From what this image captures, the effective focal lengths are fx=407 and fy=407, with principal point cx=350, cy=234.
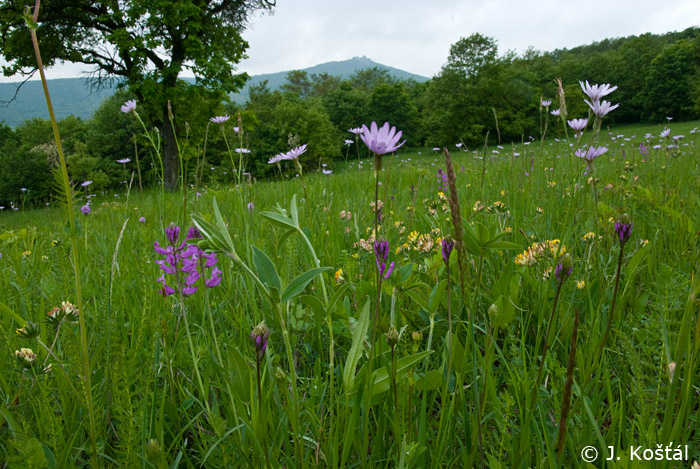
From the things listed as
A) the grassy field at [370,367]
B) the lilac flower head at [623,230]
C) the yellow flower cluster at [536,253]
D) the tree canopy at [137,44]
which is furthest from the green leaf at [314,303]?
the tree canopy at [137,44]

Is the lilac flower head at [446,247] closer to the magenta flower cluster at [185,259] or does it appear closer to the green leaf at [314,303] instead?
the green leaf at [314,303]

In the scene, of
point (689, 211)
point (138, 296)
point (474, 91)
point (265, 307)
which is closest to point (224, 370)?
point (265, 307)

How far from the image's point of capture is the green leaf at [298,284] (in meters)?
0.63

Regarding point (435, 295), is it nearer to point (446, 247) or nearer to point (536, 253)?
point (446, 247)

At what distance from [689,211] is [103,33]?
17.7 meters

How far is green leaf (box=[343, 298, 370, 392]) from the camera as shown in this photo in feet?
2.16

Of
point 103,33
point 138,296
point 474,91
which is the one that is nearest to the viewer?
point 138,296

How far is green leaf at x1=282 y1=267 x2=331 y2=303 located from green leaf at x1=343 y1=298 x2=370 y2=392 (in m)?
0.10

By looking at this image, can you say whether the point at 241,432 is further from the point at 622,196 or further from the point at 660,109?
the point at 660,109

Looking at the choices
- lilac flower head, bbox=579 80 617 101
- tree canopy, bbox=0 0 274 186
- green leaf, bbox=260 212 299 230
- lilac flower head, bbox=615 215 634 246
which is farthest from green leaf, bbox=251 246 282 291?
tree canopy, bbox=0 0 274 186

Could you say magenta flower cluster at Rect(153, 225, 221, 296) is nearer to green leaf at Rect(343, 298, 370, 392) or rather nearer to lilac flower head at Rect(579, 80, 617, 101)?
green leaf at Rect(343, 298, 370, 392)

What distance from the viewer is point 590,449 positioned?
25.0 inches

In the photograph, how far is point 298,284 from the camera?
653 mm

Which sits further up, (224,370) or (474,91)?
(474,91)
